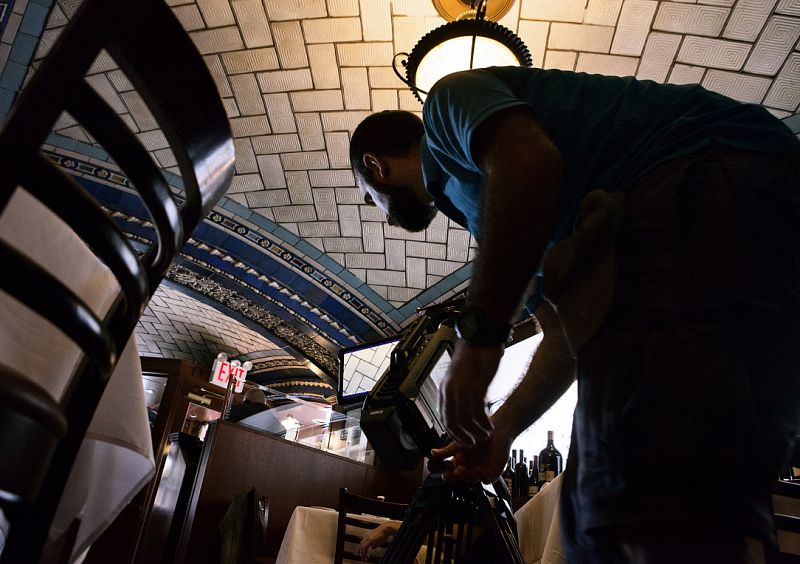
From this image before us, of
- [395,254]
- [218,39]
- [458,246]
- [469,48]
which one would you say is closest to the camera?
[469,48]

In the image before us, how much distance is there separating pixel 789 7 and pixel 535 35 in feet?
4.29

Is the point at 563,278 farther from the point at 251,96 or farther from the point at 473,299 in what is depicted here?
the point at 251,96

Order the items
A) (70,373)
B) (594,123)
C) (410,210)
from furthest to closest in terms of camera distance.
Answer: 1. (410,210)
2. (594,123)
3. (70,373)

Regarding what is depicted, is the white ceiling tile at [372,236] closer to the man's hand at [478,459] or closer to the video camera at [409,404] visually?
the video camera at [409,404]

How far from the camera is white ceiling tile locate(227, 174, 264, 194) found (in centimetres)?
467

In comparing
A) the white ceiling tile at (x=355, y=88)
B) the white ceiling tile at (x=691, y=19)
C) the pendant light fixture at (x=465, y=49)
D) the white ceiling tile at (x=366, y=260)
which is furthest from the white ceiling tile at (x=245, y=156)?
the white ceiling tile at (x=691, y=19)

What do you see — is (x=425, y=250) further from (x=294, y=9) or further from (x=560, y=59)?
(x=294, y=9)

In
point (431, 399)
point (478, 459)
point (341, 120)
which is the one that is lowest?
point (478, 459)

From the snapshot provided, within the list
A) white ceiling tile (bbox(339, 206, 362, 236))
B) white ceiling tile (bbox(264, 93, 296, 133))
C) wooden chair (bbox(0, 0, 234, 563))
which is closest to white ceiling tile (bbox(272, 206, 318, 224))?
white ceiling tile (bbox(339, 206, 362, 236))

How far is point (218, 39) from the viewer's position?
3.61m

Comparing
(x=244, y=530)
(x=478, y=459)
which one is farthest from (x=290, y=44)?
(x=478, y=459)

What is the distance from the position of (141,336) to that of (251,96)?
695 cm

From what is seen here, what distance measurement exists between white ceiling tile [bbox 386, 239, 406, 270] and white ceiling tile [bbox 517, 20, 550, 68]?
2.14 m

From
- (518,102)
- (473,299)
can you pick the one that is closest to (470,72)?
(518,102)
